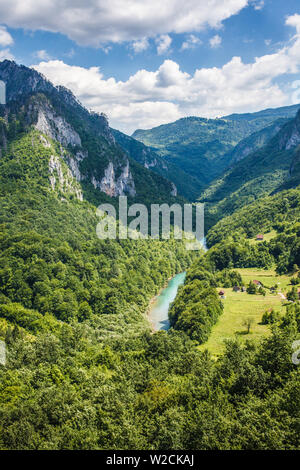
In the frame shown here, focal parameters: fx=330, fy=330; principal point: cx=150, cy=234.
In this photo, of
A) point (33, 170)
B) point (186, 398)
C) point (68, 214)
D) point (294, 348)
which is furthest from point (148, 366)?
point (33, 170)

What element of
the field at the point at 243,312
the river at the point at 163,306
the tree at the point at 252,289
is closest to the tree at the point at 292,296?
the field at the point at 243,312

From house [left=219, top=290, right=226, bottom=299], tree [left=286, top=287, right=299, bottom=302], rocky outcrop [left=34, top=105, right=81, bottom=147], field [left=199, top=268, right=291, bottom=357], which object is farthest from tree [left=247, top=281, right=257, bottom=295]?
rocky outcrop [left=34, top=105, right=81, bottom=147]

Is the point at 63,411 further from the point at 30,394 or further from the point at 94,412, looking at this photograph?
the point at 30,394

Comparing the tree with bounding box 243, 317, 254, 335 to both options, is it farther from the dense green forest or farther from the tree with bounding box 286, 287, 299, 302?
the tree with bounding box 286, 287, 299, 302

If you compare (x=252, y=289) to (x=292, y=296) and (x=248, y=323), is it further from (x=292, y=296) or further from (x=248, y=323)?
(x=248, y=323)

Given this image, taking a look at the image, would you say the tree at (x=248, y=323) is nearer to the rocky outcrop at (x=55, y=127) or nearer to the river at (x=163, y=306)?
the river at (x=163, y=306)

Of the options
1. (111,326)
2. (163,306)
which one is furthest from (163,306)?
(111,326)

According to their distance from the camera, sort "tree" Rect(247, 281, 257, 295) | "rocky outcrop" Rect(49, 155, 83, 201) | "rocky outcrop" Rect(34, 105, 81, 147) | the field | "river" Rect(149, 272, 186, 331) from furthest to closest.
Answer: "rocky outcrop" Rect(34, 105, 81, 147), "rocky outcrop" Rect(49, 155, 83, 201), "tree" Rect(247, 281, 257, 295), "river" Rect(149, 272, 186, 331), the field
